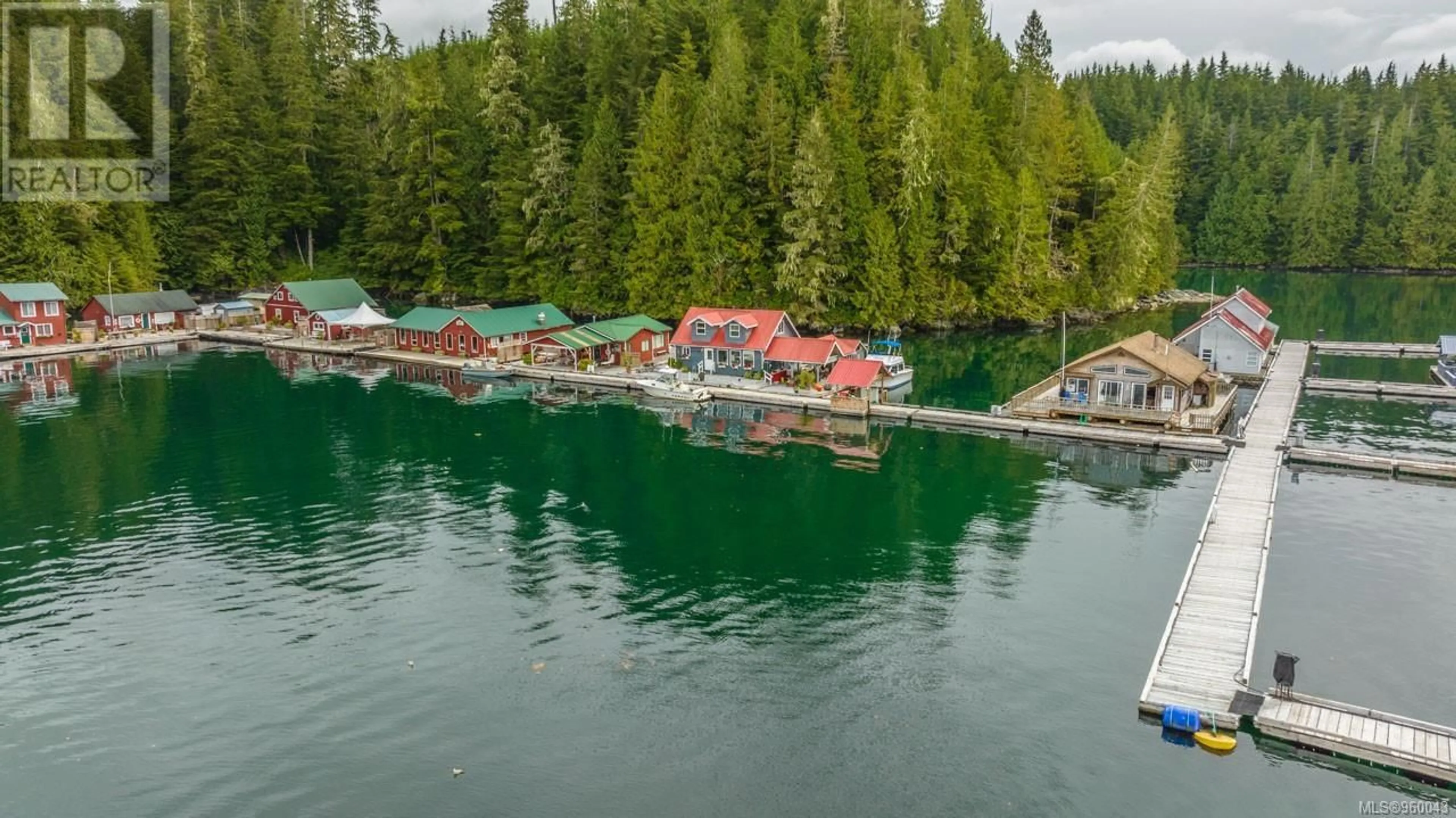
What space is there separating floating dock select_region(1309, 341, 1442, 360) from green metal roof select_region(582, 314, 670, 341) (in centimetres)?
5102

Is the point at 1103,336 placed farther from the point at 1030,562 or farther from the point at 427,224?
the point at 427,224

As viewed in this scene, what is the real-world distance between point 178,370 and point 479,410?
96.0ft

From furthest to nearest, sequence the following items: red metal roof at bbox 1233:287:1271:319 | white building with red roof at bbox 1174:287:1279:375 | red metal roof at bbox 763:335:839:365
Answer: red metal roof at bbox 1233:287:1271:319, red metal roof at bbox 763:335:839:365, white building with red roof at bbox 1174:287:1279:375

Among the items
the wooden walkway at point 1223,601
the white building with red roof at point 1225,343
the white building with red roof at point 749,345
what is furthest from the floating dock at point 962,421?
the white building with red roof at point 1225,343

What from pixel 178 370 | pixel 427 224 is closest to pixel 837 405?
pixel 178 370

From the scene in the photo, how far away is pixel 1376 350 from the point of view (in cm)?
7219

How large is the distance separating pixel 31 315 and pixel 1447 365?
105715 mm

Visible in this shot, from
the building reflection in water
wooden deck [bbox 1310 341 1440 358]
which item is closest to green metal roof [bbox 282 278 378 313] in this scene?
the building reflection in water

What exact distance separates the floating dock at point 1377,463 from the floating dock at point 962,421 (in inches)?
130

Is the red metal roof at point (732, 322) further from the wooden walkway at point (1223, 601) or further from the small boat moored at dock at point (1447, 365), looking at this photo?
the small boat moored at dock at point (1447, 365)

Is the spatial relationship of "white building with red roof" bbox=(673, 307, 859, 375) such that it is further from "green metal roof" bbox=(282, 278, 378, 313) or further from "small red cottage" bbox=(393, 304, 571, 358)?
"green metal roof" bbox=(282, 278, 378, 313)

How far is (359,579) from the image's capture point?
1223 inches

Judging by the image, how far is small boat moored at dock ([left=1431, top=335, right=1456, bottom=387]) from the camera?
58.9 metres

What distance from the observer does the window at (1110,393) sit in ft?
162
